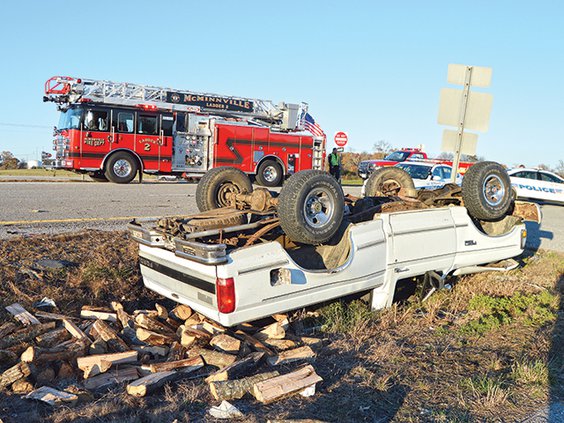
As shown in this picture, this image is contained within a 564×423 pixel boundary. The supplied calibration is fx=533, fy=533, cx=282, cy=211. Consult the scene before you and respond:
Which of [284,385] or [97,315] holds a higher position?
[284,385]

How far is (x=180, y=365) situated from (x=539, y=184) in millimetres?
19078

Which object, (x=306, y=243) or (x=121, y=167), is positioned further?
(x=121, y=167)

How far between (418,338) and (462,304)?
4.02ft

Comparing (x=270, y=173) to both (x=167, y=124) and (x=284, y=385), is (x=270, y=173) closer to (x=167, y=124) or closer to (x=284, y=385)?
(x=167, y=124)

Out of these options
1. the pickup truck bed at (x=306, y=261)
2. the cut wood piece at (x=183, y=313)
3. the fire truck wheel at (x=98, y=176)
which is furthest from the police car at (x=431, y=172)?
the cut wood piece at (x=183, y=313)

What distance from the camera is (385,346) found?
4250 millimetres

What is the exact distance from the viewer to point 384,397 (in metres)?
3.43

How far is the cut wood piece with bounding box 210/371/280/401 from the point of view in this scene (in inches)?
128

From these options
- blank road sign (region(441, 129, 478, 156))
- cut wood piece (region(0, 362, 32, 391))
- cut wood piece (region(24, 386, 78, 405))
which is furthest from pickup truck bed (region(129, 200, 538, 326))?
blank road sign (region(441, 129, 478, 156))

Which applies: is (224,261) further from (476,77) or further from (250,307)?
(476,77)

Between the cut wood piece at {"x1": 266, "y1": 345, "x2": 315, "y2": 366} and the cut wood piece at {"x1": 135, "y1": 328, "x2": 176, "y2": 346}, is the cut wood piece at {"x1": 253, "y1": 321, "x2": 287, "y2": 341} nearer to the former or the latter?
the cut wood piece at {"x1": 266, "y1": 345, "x2": 315, "y2": 366}

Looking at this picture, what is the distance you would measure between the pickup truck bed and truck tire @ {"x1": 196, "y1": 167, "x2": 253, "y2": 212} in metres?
0.83

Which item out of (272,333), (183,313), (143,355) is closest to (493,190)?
(272,333)

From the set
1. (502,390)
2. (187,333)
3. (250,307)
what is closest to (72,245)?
(187,333)
